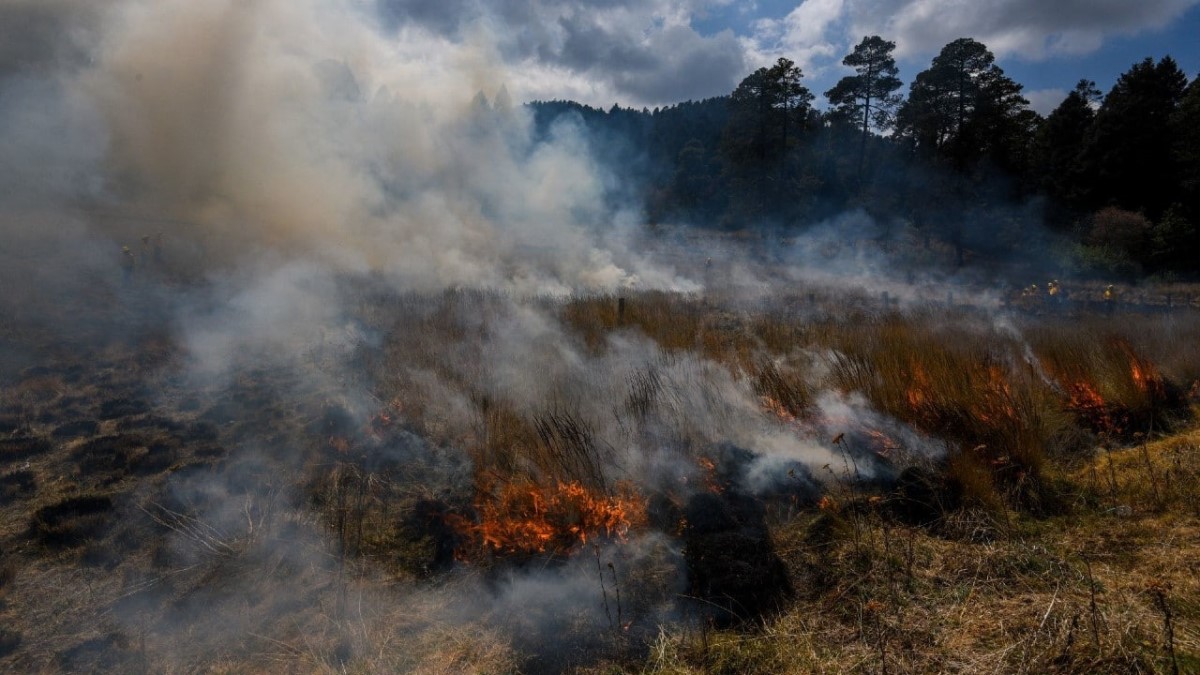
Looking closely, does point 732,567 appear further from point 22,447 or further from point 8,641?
point 22,447

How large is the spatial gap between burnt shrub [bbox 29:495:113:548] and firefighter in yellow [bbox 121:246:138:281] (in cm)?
939

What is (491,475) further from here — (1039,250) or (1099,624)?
(1039,250)

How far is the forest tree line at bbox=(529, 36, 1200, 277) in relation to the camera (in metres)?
22.5

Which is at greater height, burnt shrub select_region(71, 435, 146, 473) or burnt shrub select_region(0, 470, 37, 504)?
burnt shrub select_region(71, 435, 146, 473)

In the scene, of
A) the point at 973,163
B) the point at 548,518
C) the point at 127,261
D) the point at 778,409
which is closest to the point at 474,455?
the point at 548,518

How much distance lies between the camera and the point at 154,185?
40.6 feet

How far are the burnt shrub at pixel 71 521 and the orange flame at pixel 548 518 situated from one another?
298 centimetres

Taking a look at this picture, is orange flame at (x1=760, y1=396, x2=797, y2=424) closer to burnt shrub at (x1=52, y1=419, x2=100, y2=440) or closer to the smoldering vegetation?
the smoldering vegetation

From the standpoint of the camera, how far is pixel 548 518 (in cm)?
435

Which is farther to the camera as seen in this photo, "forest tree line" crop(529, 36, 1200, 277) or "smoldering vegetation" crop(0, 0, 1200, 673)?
"forest tree line" crop(529, 36, 1200, 277)

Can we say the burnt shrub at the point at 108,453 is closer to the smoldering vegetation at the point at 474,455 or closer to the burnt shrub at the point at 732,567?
the smoldering vegetation at the point at 474,455

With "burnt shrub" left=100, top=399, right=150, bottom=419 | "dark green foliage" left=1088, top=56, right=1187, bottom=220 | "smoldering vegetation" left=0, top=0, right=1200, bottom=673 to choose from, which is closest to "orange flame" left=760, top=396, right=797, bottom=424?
"smoldering vegetation" left=0, top=0, right=1200, bottom=673

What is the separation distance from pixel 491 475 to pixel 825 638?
295 centimetres

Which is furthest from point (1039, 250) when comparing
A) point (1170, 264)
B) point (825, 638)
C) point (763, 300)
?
point (825, 638)
